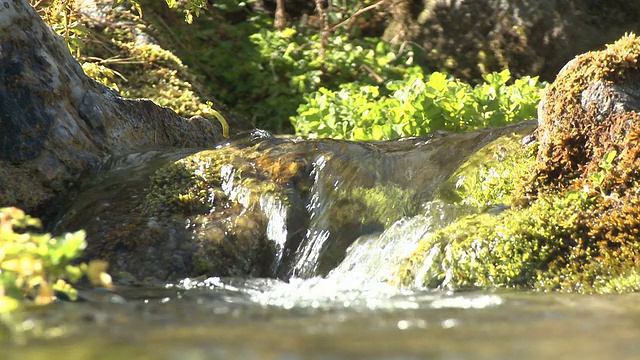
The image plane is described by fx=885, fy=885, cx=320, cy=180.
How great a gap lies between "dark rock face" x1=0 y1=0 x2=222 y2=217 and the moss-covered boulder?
8.47ft

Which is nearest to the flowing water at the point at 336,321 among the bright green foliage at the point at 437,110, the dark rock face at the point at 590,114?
the dark rock face at the point at 590,114

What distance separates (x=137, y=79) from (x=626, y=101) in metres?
5.56

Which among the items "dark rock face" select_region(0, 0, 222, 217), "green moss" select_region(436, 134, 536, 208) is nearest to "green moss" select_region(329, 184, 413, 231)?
"green moss" select_region(436, 134, 536, 208)

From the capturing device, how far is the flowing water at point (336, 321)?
276 centimetres

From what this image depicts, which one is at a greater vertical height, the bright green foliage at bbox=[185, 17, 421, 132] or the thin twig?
the thin twig

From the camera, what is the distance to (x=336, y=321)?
335 cm

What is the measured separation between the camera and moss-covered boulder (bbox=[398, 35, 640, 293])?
4.57 meters

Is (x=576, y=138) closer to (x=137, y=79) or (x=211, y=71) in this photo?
(x=137, y=79)

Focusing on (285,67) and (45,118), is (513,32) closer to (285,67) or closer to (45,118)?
(285,67)

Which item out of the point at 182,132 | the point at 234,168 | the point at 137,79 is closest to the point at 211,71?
the point at 137,79

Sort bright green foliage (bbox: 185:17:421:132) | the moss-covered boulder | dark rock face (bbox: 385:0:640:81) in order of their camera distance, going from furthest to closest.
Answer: dark rock face (bbox: 385:0:640:81) → bright green foliage (bbox: 185:17:421:132) → the moss-covered boulder

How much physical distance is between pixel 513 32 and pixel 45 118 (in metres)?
6.99

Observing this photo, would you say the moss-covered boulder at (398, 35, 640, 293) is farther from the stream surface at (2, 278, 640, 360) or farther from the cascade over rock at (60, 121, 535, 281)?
the cascade over rock at (60, 121, 535, 281)

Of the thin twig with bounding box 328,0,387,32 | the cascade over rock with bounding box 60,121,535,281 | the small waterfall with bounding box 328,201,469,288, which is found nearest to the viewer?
the small waterfall with bounding box 328,201,469,288
